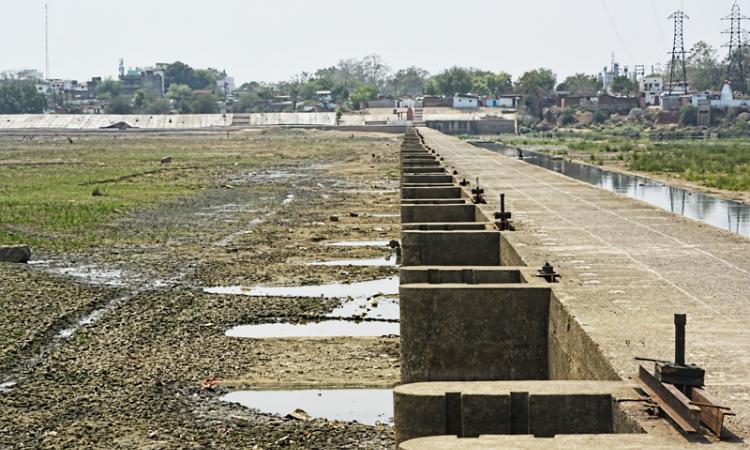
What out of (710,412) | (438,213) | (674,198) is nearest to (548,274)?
(710,412)

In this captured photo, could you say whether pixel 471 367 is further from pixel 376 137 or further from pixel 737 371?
pixel 376 137

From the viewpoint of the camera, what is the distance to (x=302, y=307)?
1830 centimetres

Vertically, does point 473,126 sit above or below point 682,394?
below

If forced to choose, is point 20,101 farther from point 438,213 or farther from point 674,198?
point 438,213

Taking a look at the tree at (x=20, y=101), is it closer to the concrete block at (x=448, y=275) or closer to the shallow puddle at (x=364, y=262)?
the shallow puddle at (x=364, y=262)

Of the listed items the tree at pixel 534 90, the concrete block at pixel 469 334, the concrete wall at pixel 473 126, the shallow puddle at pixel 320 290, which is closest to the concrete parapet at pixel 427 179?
the shallow puddle at pixel 320 290

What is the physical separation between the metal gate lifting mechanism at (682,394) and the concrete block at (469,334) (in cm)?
332

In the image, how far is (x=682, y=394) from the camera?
21.2 ft

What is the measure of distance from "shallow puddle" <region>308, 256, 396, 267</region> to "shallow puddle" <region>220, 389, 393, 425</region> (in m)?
10.2

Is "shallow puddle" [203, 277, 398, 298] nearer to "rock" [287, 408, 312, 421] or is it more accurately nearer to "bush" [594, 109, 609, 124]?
"rock" [287, 408, 312, 421]

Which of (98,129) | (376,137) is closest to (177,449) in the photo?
(376,137)

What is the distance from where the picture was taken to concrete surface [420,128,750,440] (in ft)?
27.1

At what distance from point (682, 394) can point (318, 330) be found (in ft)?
35.0

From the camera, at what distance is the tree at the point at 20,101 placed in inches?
7298
